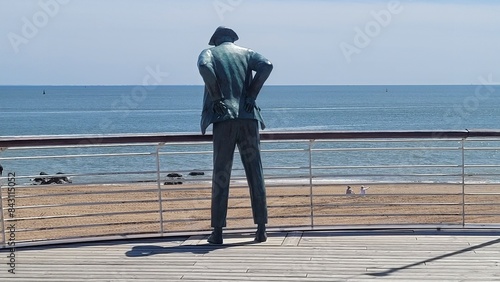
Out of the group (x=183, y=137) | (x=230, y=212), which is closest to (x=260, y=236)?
(x=183, y=137)

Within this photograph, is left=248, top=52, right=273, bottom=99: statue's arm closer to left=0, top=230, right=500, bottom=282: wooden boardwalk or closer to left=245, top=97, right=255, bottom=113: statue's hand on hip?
left=245, top=97, right=255, bottom=113: statue's hand on hip

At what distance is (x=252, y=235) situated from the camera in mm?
6664

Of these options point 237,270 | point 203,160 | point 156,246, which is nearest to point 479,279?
point 237,270

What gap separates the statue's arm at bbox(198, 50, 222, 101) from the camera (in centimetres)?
601

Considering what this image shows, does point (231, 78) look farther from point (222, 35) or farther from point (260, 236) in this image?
point (260, 236)

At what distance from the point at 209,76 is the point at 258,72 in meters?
0.46

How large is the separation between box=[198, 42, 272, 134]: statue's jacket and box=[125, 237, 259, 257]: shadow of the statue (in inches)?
37.3

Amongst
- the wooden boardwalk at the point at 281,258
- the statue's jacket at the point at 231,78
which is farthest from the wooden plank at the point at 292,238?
the statue's jacket at the point at 231,78

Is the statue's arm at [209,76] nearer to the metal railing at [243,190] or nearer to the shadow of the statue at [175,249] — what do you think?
the metal railing at [243,190]

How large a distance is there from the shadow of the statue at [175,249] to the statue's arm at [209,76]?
1216 mm

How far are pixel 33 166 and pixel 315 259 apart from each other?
89.7 feet

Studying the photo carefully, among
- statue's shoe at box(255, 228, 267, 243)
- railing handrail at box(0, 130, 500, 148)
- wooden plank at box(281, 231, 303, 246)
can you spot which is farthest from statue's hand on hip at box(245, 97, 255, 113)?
wooden plank at box(281, 231, 303, 246)

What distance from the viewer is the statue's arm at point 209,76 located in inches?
237

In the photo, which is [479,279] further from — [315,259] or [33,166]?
[33,166]
